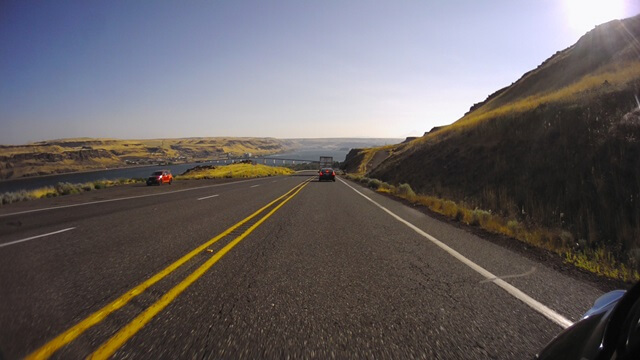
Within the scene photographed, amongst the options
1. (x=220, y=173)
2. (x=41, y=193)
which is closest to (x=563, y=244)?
(x=41, y=193)

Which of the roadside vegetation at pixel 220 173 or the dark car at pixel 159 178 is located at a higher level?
the dark car at pixel 159 178

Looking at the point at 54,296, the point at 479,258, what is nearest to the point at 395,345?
the point at 479,258

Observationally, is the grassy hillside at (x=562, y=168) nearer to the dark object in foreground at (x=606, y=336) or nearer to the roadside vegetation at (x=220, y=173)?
the dark object in foreground at (x=606, y=336)

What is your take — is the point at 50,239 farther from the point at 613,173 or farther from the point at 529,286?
the point at 613,173

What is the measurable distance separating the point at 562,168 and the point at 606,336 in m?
15.2

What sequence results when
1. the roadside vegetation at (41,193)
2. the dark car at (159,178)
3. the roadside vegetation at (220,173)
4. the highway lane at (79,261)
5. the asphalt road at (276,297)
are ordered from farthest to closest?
the roadside vegetation at (220,173), the dark car at (159,178), the roadside vegetation at (41,193), the highway lane at (79,261), the asphalt road at (276,297)

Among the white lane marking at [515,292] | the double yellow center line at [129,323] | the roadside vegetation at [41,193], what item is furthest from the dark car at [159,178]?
the white lane marking at [515,292]

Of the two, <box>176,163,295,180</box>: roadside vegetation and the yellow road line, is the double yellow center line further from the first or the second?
<box>176,163,295,180</box>: roadside vegetation

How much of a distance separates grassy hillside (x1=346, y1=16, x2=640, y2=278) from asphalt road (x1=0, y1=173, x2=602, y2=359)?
2.81 m

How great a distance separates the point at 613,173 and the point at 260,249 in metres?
12.3

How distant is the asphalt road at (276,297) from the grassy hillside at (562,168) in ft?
9.23

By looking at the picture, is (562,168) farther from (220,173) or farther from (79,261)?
(220,173)

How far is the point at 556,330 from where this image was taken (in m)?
2.90

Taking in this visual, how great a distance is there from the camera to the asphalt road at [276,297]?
8.86ft
